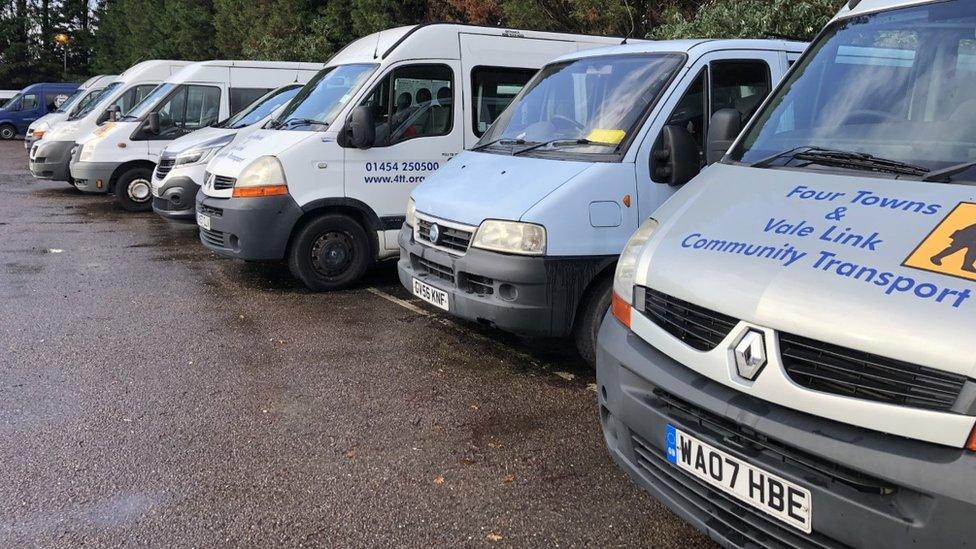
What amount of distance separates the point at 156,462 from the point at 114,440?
16.2 inches

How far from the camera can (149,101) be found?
13.4 meters

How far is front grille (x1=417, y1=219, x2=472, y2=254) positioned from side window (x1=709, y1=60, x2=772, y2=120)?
5.89ft

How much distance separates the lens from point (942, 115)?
10.4 feet

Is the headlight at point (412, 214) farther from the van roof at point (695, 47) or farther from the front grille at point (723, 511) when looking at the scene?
the front grille at point (723, 511)

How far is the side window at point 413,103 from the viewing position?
7.60 metres

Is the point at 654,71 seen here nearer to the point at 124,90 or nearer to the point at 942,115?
the point at 942,115

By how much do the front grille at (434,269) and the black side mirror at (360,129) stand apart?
1.88 metres

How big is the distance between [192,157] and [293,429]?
7043 mm

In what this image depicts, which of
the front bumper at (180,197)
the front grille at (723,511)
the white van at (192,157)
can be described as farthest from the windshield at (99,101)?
the front grille at (723,511)

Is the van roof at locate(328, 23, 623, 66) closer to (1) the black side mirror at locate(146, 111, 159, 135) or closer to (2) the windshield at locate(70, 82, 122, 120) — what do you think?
(1) the black side mirror at locate(146, 111, 159, 135)

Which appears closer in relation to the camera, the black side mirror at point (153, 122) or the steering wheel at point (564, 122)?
the steering wheel at point (564, 122)

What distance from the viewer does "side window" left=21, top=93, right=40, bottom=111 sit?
1326 inches

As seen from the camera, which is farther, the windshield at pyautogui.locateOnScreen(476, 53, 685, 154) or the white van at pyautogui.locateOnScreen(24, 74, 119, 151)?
the white van at pyautogui.locateOnScreen(24, 74, 119, 151)

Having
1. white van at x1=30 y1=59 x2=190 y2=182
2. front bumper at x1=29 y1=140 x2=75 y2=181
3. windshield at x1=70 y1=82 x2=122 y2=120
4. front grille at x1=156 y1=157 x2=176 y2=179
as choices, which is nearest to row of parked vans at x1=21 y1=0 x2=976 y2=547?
front grille at x1=156 y1=157 x2=176 y2=179
